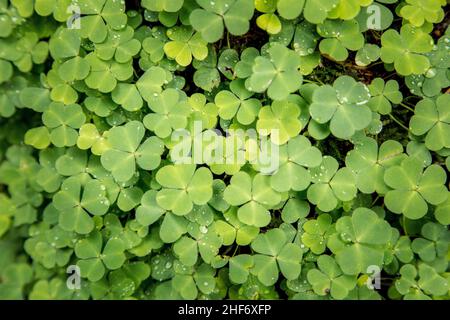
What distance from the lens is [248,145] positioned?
1.97 m

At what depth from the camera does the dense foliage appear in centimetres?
192

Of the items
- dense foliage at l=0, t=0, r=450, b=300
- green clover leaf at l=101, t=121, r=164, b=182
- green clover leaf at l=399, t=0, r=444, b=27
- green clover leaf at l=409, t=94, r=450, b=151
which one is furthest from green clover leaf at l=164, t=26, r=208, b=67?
green clover leaf at l=409, t=94, r=450, b=151

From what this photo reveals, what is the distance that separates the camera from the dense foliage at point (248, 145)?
1.92 meters

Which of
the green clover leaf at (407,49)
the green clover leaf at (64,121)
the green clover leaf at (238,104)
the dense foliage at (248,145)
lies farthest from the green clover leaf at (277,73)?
the green clover leaf at (64,121)

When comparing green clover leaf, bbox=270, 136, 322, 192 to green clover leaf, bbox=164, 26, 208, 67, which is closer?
green clover leaf, bbox=270, 136, 322, 192

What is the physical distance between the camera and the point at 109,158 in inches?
78.5

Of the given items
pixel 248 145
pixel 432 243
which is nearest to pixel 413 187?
pixel 432 243

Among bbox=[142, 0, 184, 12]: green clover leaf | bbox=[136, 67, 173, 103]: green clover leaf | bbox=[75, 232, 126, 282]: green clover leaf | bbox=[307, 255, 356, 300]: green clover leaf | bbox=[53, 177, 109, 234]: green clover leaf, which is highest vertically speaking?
bbox=[142, 0, 184, 12]: green clover leaf

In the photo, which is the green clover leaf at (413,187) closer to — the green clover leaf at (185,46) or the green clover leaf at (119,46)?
the green clover leaf at (185,46)

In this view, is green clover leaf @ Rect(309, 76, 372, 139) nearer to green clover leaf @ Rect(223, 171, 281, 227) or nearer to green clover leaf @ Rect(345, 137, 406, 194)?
green clover leaf @ Rect(345, 137, 406, 194)

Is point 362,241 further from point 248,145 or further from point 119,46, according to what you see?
point 119,46
